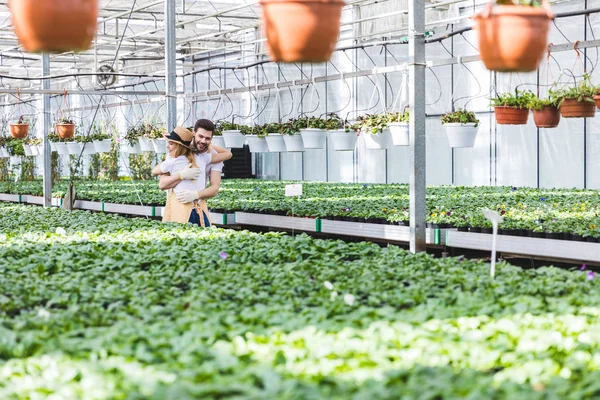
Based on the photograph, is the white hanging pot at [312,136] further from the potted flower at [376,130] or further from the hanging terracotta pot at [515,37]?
the hanging terracotta pot at [515,37]

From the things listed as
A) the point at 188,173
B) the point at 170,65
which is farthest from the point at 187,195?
the point at 170,65

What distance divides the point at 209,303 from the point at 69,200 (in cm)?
668

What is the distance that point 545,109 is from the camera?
282 inches

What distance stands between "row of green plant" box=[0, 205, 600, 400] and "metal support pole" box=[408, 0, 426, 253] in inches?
27.4

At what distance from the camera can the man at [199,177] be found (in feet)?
20.2

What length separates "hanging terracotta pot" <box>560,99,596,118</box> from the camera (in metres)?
6.84

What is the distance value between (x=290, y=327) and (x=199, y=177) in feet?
13.3

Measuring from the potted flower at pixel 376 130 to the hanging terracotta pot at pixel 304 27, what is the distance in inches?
196

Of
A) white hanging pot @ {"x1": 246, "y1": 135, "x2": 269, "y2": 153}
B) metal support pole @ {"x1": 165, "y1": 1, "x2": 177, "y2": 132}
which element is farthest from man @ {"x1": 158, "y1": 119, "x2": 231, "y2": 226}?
white hanging pot @ {"x1": 246, "y1": 135, "x2": 269, "y2": 153}

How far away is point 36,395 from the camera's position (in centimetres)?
190

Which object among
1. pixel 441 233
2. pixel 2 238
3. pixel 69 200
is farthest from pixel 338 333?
pixel 69 200

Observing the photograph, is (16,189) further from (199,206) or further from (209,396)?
(209,396)

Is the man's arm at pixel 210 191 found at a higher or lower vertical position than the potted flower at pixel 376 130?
lower

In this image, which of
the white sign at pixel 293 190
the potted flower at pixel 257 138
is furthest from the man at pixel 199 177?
the potted flower at pixel 257 138
